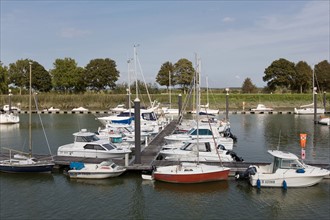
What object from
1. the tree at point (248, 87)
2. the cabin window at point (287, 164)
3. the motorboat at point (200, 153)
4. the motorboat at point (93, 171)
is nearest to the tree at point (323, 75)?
the tree at point (248, 87)

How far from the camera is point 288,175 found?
782 inches

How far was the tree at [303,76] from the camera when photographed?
106 meters

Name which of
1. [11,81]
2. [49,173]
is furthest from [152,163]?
[11,81]

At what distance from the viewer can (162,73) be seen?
11606 cm

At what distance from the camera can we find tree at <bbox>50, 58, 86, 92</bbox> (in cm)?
10944

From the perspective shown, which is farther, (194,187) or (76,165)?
(76,165)

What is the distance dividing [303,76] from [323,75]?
24.1ft

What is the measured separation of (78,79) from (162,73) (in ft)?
93.3

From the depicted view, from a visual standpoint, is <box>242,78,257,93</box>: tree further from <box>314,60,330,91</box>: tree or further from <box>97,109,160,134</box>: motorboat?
<box>97,109,160,134</box>: motorboat

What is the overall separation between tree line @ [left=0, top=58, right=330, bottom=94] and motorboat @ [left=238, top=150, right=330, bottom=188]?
86.2 metres

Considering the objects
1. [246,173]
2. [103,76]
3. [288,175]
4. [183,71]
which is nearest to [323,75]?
[183,71]

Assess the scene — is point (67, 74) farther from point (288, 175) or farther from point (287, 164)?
point (288, 175)

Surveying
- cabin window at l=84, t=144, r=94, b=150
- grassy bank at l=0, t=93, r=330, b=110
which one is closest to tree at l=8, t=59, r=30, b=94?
grassy bank at l=0, t=93, r=330, b=110

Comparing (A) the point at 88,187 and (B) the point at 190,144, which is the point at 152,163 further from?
(A) the point at 88,187
